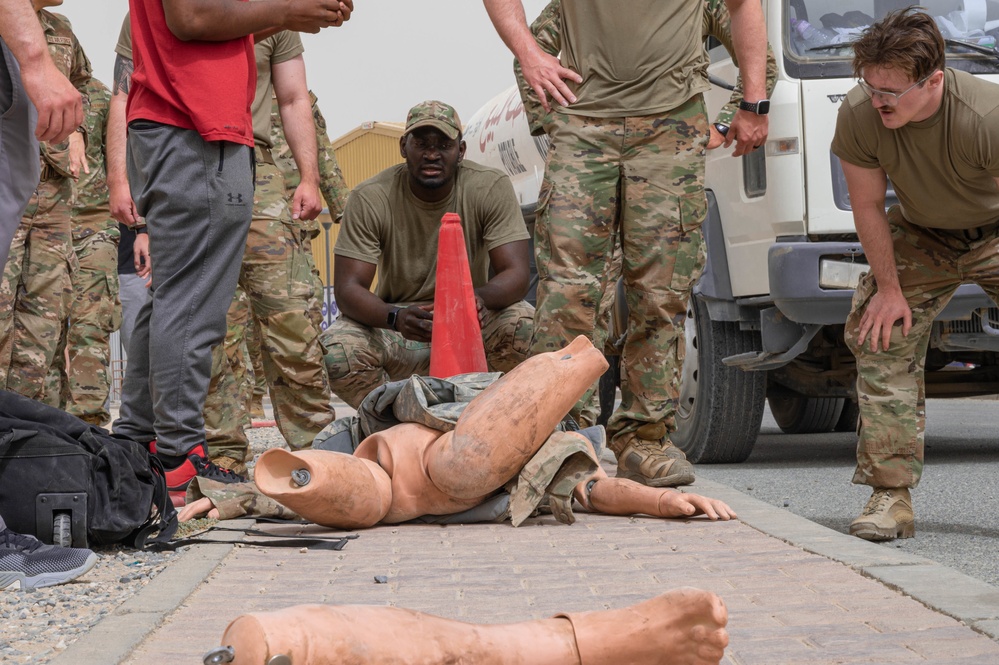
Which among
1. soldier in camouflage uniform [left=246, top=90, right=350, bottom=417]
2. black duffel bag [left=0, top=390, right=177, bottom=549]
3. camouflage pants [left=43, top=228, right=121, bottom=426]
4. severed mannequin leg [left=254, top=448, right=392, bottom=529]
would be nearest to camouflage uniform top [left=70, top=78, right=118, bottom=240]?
camouflage pants [left=43, top=228, right=121, bottom=426]

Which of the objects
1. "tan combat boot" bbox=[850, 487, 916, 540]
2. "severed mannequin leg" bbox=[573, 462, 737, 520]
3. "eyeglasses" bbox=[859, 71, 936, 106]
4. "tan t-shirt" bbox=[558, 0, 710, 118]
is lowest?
"tan combat boot" bbox=[850, 487, 916, 540]

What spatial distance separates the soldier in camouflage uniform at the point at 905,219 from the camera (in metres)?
4.05

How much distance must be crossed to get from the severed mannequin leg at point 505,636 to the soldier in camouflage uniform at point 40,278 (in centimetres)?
375

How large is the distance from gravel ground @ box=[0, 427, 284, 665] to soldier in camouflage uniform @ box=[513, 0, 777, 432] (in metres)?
2.15

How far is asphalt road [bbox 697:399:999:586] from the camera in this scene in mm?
4094

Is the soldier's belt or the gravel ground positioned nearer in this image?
the gravel ground

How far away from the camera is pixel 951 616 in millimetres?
2617

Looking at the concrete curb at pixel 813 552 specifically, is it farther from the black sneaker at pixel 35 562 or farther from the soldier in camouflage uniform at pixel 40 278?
the soldier in camouflage uniform at pixel 40 278

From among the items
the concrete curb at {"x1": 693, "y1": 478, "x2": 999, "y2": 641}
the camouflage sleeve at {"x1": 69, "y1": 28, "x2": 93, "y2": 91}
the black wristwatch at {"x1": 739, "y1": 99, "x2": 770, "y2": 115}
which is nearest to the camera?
the concrete curb at {"x1": 693, "y1": 478, "x2": 999, "y2": 641}

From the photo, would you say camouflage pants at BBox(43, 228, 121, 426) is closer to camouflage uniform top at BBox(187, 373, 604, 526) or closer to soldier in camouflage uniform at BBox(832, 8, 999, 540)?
camouflage uniform top at BBox(187, 373, 604, 526)

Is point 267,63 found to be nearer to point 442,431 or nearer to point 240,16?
point 240,16

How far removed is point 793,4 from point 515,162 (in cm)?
486

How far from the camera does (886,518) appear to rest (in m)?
4.18

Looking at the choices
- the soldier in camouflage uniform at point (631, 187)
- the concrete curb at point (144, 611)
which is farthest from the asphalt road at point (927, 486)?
the concrete curb at point (144, 611)
